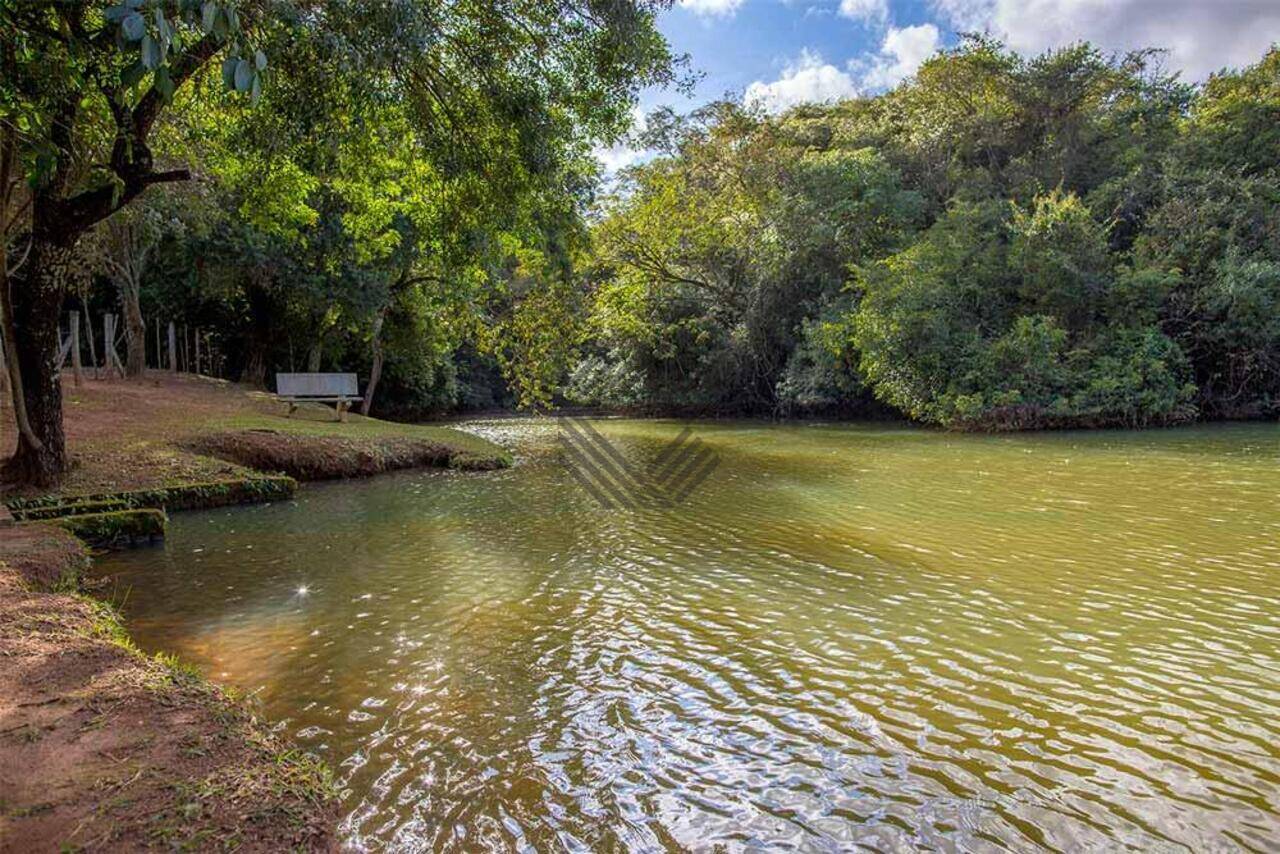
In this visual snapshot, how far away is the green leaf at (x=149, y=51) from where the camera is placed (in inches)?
84.6

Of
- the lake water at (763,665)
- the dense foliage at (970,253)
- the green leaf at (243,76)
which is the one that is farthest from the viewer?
the dense foliage at (970,253)

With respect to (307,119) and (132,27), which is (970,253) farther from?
(132,27)

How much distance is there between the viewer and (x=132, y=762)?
3000 millimetres

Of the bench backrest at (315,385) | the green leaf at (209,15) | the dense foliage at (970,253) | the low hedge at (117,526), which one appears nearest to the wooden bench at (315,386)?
the bench backrest at (315,385)

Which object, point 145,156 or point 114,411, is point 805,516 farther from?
point 114,411

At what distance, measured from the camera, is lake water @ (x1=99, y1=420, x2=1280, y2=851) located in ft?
11.0

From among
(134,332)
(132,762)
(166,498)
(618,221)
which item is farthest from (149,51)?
(618,221)

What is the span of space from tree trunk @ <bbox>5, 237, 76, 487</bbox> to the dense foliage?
71.8 feet

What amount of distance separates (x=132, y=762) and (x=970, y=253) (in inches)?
1054

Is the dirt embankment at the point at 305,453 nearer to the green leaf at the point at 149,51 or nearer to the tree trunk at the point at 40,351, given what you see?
the tree trunk at the point at 40,351

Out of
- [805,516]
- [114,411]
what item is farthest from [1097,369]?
[114,411]

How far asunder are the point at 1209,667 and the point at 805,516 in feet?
18.3

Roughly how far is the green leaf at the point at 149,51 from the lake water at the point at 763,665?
10.1 feet

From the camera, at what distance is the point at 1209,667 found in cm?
482
